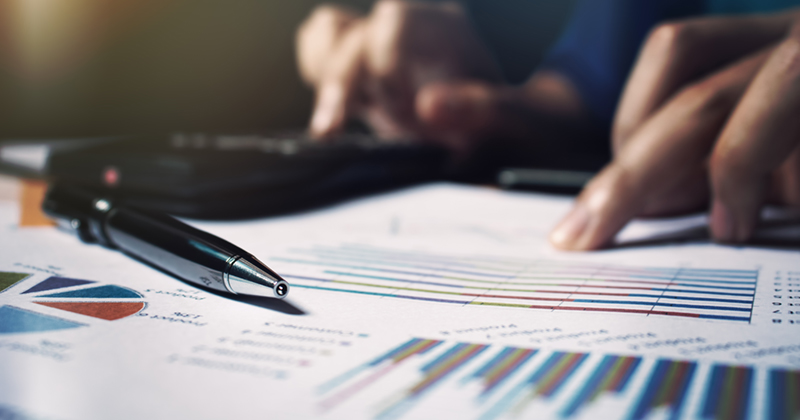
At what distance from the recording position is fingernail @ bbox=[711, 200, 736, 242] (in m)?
0.38

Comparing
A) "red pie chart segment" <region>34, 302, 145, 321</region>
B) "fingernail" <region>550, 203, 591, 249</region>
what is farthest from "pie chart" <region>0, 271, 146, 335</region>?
"fingernail" <region>550, 203, 591, 249</region>

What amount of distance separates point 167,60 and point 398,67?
1.39 feet

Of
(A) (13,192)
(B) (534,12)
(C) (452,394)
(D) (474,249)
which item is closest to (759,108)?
(D) (474,249)

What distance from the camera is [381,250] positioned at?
348mm

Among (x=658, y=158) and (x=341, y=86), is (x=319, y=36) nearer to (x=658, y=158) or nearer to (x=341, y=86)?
(x=341, y=86)

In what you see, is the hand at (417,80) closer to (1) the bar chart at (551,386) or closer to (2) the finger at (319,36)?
(2) the finger at (319,36)

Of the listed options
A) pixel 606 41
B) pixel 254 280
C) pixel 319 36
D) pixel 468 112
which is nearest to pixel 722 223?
pixel 254 280

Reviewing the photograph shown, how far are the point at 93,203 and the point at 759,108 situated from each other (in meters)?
0.40

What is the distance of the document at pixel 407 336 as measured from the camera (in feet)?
0.48

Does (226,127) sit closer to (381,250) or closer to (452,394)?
(381,250)

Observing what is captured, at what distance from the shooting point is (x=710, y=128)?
389 millimetres

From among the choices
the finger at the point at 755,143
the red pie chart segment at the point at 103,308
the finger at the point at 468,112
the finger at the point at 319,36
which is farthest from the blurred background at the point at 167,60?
the red pie chart segment at the point at 103,308

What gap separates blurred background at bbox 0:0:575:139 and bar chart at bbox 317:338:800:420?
0.86 m

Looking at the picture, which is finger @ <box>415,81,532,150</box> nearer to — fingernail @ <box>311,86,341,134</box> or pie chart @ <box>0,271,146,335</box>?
fingernail @ <box>311,86,341,134</box>
